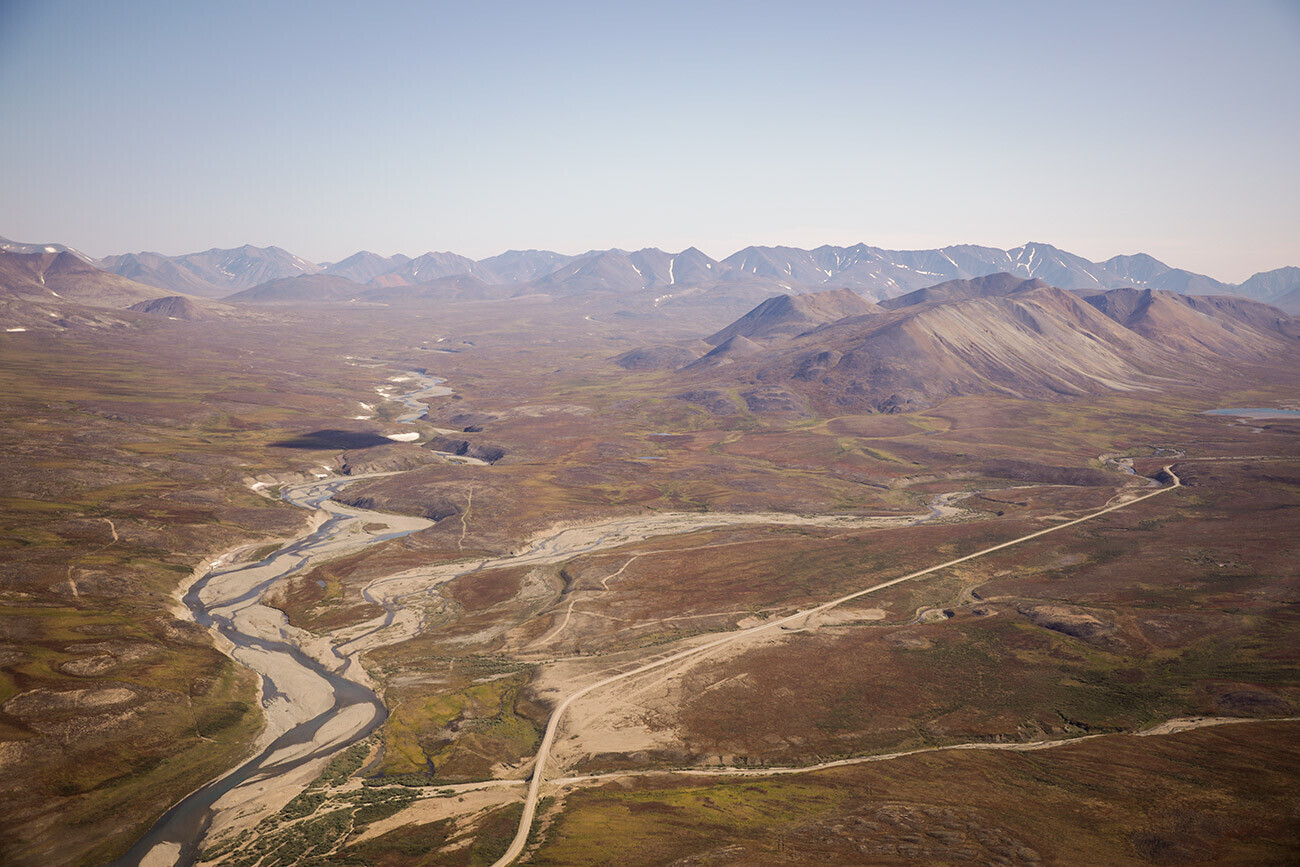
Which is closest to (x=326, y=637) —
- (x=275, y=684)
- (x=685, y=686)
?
(x=275, y=684)

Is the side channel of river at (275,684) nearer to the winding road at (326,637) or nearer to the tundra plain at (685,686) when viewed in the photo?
the winding road at (326,637)

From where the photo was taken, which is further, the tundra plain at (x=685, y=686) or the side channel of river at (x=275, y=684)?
the side channel of river at (x=275, y=684)

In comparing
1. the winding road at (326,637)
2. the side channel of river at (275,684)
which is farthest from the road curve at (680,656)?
the side channel of river at (275,684)

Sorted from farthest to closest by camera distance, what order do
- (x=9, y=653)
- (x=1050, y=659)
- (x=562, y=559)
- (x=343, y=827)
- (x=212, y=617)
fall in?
(x=562, y=559), (x=212, y=617), (x=1050, y=659), (x=9, y=653), (x=343, y=827)

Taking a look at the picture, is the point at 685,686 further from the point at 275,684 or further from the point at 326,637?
the point at 326,637

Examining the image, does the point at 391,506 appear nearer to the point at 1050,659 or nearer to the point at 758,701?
the point at 758,701

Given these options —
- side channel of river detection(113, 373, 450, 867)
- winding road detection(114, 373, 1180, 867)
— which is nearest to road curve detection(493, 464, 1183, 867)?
winding road detection(114, 373, 1180, 867)

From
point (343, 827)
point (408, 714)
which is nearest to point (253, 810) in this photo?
point (343, 827)

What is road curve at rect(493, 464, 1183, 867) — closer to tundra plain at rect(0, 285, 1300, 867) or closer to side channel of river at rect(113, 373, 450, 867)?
tundra plain at rect(0, 285, 1300, 867)

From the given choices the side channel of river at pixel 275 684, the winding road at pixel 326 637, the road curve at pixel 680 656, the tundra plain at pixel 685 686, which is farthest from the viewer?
the winding road at pixel 326 637
